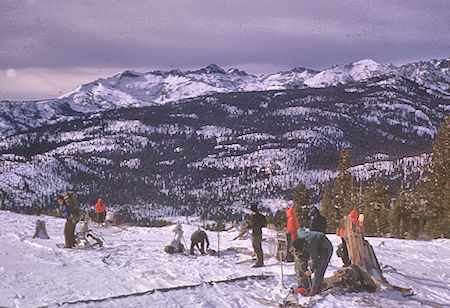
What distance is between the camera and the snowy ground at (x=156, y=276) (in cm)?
802

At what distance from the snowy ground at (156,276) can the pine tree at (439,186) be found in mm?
14903

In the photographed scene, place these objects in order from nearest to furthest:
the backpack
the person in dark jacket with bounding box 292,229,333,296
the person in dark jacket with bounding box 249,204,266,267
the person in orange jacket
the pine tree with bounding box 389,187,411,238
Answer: the person in dark jacket with bounding box 292,229,333,296 < the person in orange jacket < the person in dark jacket with bounding box 249,204,266,267 < the backpack < the pine tree with bounding box 389,187,411,238

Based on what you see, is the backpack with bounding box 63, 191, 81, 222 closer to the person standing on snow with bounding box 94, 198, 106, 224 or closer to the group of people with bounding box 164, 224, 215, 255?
the group of people with bounding box 164, 224, 215, 255

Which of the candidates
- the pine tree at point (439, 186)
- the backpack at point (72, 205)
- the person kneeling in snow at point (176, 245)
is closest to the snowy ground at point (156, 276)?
the person kneeling in snow at point (176, 245)

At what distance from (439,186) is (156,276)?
3064 cm

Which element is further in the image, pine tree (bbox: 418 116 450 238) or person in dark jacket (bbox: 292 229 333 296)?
pine tree (bbox: 418 116 450 238)

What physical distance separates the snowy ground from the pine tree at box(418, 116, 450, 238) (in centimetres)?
1490

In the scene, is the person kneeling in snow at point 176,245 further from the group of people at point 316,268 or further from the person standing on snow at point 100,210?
the person standing on snow at point 100,210

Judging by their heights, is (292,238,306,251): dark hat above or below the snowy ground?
above

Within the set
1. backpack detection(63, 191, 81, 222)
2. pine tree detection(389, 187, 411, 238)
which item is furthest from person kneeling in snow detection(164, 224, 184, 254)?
pine tree detection(389, 187, 411, 238)

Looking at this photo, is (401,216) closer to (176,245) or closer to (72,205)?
(176,245)

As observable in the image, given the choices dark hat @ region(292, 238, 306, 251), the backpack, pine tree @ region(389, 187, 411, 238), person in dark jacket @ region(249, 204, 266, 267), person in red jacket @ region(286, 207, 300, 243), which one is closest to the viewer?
dark hat @ region(292, 238, 306, 251)

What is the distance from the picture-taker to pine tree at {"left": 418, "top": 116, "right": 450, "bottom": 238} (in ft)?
100

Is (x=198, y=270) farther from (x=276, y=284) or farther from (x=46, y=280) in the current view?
(x=46, y=280)
